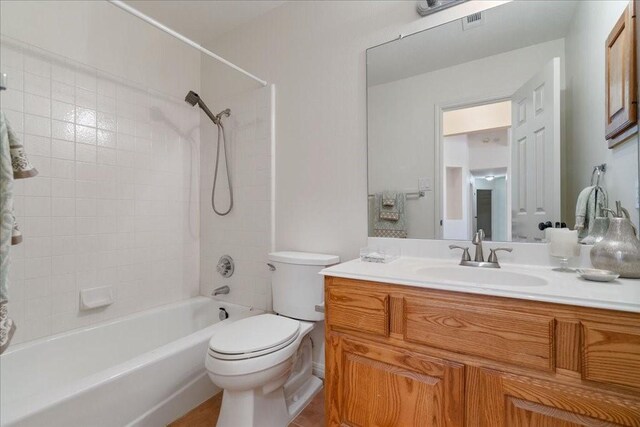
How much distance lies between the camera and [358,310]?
115cm

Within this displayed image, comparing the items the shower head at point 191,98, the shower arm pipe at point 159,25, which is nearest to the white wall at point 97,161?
the shower head at point 191,98

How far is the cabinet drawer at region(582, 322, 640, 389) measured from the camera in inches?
28.9

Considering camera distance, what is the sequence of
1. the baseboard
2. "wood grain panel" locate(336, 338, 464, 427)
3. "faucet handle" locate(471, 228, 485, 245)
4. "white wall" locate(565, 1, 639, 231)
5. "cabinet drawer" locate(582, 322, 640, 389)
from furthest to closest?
the baseboard → "faucet handle" locate(471, 228, 485, 245) → "white wall" locate(565, 1, 639, 231) → "wood grain panel" locate(336, 338, 464, 427) → "cabinet drawer" locate(582, 322, 640, 389)

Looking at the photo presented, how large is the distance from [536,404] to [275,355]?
3.03ft

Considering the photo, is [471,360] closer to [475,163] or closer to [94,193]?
[475,163]

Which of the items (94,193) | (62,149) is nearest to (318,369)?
(94,193)

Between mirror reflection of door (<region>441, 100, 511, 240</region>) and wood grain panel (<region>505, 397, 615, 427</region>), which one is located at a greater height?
mirror reflection of door (<region>441, 100, 511, 240</region>)

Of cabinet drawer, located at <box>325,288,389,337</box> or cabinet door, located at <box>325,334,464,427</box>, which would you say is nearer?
cabinet door, located at <box>325,334,464,427</box>

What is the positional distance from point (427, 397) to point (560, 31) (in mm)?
1553

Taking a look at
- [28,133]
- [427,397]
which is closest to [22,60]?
[28,133]

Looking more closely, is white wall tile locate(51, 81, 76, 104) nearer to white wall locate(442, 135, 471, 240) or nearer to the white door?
white wall locate(442, 135, 471, 240)

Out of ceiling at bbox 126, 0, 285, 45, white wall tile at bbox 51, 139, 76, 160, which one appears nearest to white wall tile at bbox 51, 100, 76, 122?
white wall tile at bbox 51, 139, 76, 160

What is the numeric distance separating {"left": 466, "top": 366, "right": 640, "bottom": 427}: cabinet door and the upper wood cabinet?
2.93ft

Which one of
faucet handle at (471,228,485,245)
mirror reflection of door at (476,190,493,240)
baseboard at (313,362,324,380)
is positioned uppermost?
mirror reflection of door at (476,190,493,240)
